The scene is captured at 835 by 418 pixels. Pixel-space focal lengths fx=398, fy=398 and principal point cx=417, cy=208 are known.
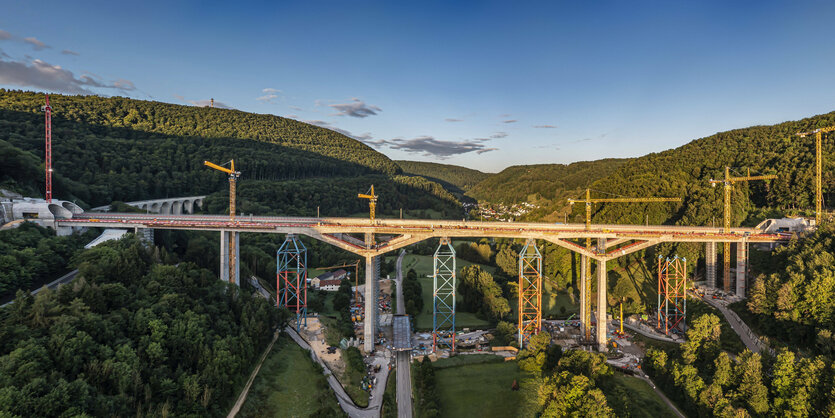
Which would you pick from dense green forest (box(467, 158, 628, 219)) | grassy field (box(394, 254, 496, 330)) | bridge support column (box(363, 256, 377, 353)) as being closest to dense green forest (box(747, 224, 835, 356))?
grassy field (box(394, 254, 496, 330))

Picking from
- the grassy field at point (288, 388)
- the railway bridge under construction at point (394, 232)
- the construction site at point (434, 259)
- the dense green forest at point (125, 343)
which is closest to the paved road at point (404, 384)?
the construction site at point (434, 259)

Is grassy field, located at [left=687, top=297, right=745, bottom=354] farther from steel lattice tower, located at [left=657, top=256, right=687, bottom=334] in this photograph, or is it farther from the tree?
the tree

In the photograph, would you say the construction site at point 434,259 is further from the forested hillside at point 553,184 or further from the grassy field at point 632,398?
the forested hillside at point 553,184

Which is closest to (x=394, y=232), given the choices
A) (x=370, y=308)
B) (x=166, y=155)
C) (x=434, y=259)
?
(x=434, y=259)

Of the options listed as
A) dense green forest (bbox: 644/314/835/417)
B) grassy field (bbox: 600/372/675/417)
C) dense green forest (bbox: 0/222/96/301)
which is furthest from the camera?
dense green forest (bbox: 0/222/96/301)

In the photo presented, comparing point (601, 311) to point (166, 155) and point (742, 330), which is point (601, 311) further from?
point (166, 155)
